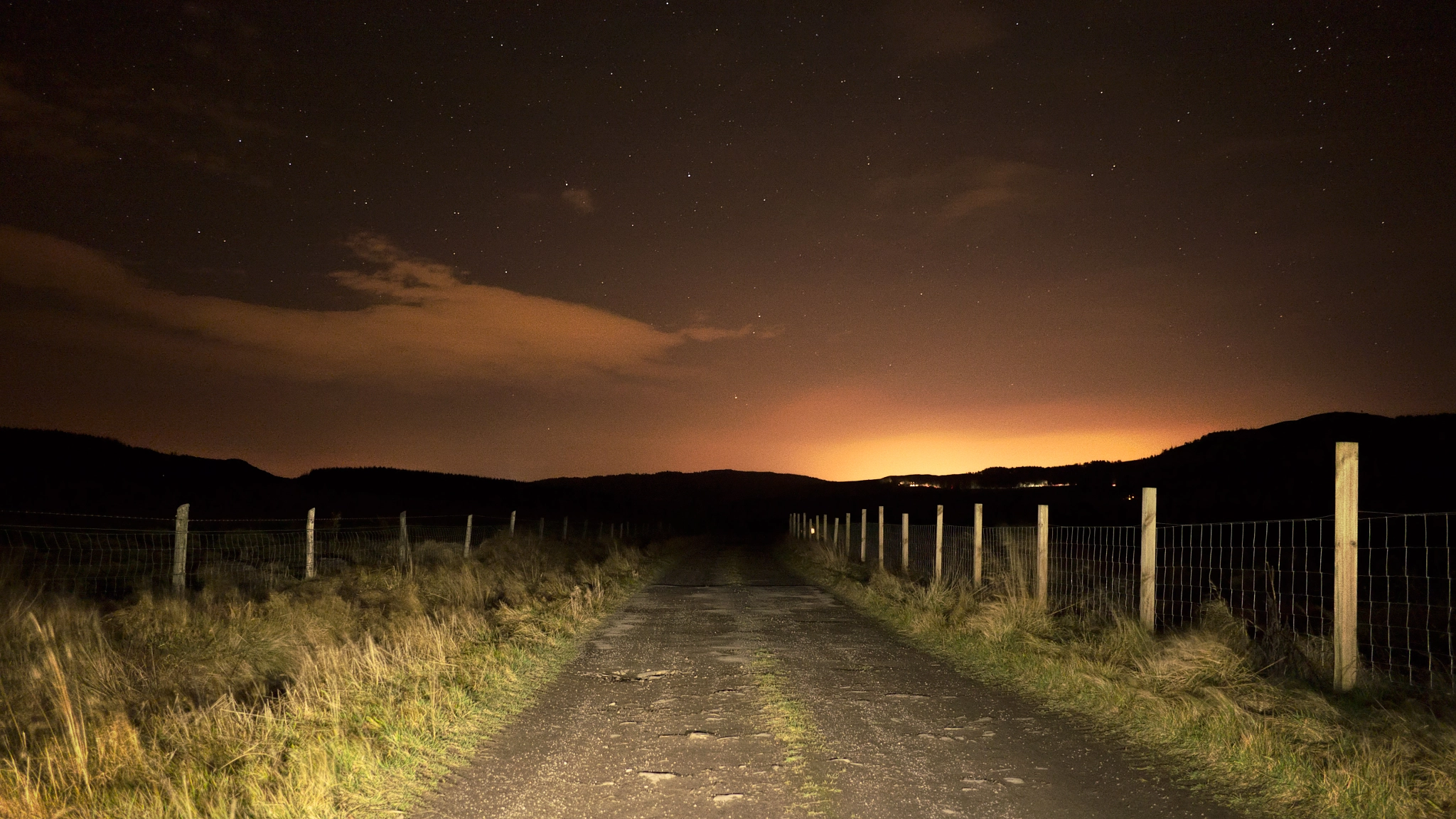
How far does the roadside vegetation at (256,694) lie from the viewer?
4.80 meters

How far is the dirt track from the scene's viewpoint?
4852mm

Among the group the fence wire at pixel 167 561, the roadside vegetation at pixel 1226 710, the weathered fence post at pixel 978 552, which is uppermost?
the weathered fence post at pixel 978 552

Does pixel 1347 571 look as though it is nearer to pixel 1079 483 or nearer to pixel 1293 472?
pixel 1293 472

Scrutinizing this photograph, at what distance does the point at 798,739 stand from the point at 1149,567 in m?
5.69

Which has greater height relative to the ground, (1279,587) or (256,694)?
(1279,587)

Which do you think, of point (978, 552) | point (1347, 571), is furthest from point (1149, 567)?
point (978, 552)

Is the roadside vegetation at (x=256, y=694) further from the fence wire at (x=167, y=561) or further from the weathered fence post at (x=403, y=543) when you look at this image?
the weathered fence post at (x=403, y=543)

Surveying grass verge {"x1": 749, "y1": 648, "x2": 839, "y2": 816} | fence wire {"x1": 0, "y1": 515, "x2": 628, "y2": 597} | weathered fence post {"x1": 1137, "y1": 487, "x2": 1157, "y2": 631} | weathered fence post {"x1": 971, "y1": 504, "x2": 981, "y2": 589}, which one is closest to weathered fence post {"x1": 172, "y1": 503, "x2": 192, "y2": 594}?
fence wire {"x1": 0, "y1": 515, "x2": 628, "y2": 597}

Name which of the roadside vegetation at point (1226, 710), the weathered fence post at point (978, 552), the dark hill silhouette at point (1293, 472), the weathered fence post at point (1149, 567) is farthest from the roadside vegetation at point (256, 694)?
the dark hill silhouette at point (1293, 472)

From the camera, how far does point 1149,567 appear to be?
9953mm

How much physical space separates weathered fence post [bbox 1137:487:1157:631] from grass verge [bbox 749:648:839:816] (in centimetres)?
422

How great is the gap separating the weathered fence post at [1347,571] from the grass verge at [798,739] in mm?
4209

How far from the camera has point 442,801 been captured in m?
4.88

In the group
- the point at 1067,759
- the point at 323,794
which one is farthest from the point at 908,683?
the point at 323,794
